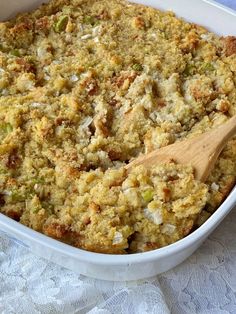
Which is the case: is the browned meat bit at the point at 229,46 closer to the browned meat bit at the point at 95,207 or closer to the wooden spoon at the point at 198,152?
the wooden spoon at the point at 198,152

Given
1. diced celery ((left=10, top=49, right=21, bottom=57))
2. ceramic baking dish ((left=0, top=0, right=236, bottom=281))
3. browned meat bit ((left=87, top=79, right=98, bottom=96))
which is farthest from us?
diced celery ((left=10, top=49, right=21, bottom=57))

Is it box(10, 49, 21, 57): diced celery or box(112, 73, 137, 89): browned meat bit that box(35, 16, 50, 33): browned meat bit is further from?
box(112, 73, 137, 89): browned meat bit

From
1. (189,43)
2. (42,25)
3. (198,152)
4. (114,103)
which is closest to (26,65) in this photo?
(42,25)

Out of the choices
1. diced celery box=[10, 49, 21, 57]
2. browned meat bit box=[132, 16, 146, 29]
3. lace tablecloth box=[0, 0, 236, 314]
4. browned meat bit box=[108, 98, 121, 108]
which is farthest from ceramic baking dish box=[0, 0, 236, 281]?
browned meat bit box=[132, 16, 146, 29]

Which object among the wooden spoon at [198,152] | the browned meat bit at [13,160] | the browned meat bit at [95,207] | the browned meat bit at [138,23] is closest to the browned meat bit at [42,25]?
Answer: the browned meat bit at [138,23]

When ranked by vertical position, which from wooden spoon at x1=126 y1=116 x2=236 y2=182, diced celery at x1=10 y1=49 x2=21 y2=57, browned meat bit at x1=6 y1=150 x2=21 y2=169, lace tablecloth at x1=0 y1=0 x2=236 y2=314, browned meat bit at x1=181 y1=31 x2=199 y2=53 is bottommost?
lace tablecloth at x1=0 y1=0 x2=236 y2=314

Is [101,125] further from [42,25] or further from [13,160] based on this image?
[42,25]
